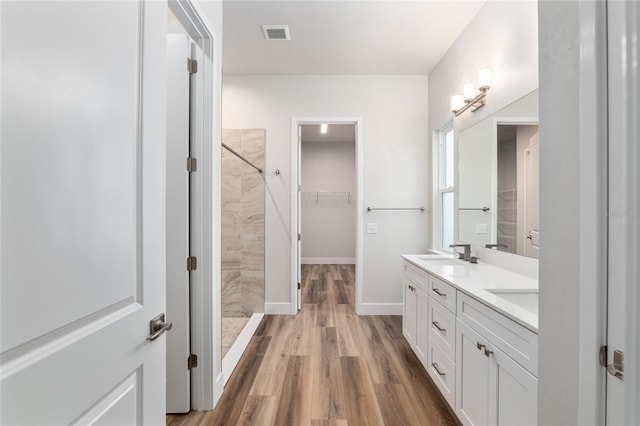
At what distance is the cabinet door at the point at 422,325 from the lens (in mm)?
2094

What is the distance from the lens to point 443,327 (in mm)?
1806

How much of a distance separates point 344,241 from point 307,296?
8.42ft

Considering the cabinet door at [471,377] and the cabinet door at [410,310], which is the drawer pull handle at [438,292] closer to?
the cabinet door at [471,377]

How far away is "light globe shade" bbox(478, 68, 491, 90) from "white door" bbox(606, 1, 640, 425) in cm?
164

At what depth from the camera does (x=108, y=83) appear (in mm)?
724

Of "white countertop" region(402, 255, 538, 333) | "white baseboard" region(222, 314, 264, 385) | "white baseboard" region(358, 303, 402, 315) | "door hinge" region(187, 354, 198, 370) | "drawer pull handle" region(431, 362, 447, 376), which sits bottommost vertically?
"white baseboard" region(222, 314, 264, 385)

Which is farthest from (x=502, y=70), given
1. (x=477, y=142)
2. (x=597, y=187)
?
(x=597, y=187)

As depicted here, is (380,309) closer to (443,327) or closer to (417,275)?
(417,275)

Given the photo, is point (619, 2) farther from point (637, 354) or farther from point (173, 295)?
point (173, 295)

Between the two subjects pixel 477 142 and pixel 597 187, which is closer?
pixel 597 187

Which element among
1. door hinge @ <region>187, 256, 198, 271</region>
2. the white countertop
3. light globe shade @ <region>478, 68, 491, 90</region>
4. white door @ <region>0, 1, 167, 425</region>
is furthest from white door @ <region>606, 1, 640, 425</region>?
door hinge @ <region>187, 256, 198, 271</region>

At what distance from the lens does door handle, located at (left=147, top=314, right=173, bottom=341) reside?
35.1 inches

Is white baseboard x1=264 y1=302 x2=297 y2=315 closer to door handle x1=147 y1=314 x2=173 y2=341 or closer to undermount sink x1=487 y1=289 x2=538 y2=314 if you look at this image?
undermount sink x1=487 y1=289 x2=538 y2=314

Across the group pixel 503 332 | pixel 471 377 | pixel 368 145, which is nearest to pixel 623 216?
pixel 503 332
